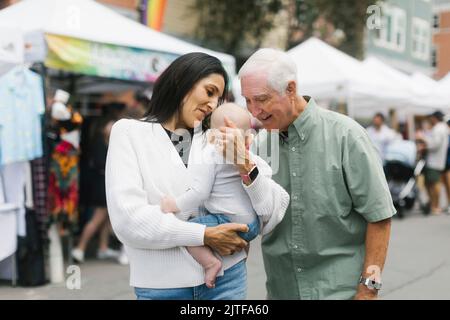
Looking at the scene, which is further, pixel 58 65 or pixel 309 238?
pixel 58 65

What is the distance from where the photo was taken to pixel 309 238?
226cm

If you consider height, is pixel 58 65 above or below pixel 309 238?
above

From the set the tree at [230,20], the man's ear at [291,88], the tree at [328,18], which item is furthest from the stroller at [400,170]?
the man's ear at [291,88]

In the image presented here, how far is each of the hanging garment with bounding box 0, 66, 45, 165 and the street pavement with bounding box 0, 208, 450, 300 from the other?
1.21 meters

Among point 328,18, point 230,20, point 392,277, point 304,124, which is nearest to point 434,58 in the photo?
point 328,18

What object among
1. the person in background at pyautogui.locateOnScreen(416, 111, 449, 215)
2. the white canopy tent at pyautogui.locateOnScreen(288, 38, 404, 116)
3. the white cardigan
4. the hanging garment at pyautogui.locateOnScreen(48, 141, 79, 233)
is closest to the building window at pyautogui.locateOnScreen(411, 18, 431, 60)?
the person in background at pyautogui.locateOnScreen(416, 111, 449, 215)

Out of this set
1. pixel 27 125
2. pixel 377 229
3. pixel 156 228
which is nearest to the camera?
pixel 156 228

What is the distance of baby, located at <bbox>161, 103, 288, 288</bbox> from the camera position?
6.24ft

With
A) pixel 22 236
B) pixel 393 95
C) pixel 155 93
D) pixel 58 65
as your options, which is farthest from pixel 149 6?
pixel 155 93

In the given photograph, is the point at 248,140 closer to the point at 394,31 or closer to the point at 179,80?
the point at 179,80
